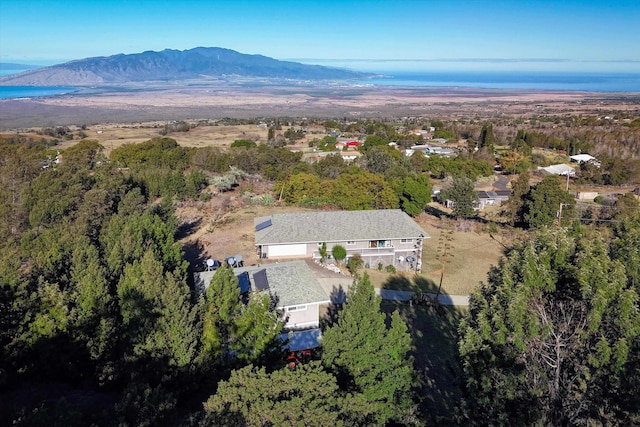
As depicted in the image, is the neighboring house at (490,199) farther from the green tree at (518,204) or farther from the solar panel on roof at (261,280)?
the solar panel on roof at (261,280)

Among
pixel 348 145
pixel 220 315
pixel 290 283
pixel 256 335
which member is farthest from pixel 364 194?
pixel 348 145

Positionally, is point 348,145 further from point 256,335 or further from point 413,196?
point 256,335

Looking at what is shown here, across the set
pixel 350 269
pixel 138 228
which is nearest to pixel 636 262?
pixel 350 269

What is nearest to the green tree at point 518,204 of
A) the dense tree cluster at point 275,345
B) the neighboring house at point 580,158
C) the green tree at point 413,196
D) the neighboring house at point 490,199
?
the green tree at point 413,196

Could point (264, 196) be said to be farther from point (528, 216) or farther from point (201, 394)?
point (201, 394)

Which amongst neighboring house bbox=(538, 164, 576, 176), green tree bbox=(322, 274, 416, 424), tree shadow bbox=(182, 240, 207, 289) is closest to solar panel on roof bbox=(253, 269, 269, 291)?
green tree bbox=(322, 274, 416, 424)

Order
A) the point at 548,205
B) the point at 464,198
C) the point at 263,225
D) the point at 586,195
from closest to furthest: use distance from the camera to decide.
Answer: the point at 263,225 → the point at 548,205 → the point at 464,198 → the point at 586,195
